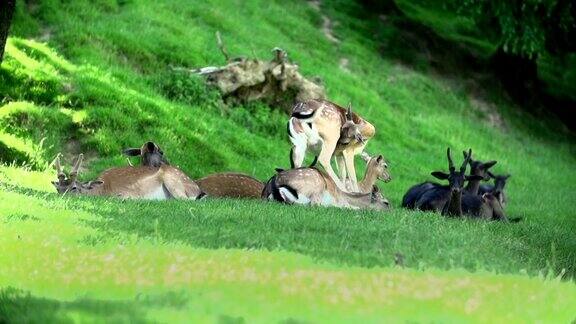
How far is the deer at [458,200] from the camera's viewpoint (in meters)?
16.4

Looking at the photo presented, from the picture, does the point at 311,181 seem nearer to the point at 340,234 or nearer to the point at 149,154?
the point at 149,154

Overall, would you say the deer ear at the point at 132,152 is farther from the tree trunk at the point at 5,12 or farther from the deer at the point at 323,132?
the tree trunk at the point at 5,12

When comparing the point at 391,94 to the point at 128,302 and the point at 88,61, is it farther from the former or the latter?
the point at 128,302

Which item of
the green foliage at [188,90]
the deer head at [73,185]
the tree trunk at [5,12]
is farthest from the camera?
the green foliage at [188,90]

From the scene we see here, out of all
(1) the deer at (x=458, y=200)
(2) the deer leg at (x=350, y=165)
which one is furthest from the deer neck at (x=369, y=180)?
(1) the deer at (x=458, y=200)

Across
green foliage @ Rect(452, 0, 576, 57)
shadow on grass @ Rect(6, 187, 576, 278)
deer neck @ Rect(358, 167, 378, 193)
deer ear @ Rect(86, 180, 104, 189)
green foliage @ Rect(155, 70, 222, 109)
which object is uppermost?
shadow on grass @ Rect(6, 187, 576, 278)

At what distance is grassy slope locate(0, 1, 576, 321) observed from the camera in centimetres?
763

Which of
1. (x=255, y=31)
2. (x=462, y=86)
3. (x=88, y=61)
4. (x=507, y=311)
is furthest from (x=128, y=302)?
(x=462, y=86)

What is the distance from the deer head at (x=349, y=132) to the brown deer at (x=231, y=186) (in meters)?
1.41

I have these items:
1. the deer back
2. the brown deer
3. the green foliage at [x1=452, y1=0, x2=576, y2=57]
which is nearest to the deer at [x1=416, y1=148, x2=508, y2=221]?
the brown deer

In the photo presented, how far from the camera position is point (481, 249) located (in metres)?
10.1

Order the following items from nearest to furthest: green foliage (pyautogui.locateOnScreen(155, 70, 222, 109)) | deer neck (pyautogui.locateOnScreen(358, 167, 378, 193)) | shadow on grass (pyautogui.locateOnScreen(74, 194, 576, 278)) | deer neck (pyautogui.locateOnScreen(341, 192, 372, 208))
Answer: shadow on grass (pyautogui.locateOnScreen(74, 194, 576, 278))
deer neck (pyautogui.locateOnScreen(341, 192, 372, 208))
deer neck (pyautogui.locateOnScreen(358, 167, 378, 193))
green foliage (pyautogui.locateOnScreen(155, 70, 222, 109))

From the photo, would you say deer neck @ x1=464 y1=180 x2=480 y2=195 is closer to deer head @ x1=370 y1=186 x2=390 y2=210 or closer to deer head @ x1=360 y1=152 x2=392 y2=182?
deer head @ x1=360 y1=152 x2=392 y2=182

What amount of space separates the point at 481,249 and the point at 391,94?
23.2 metres
